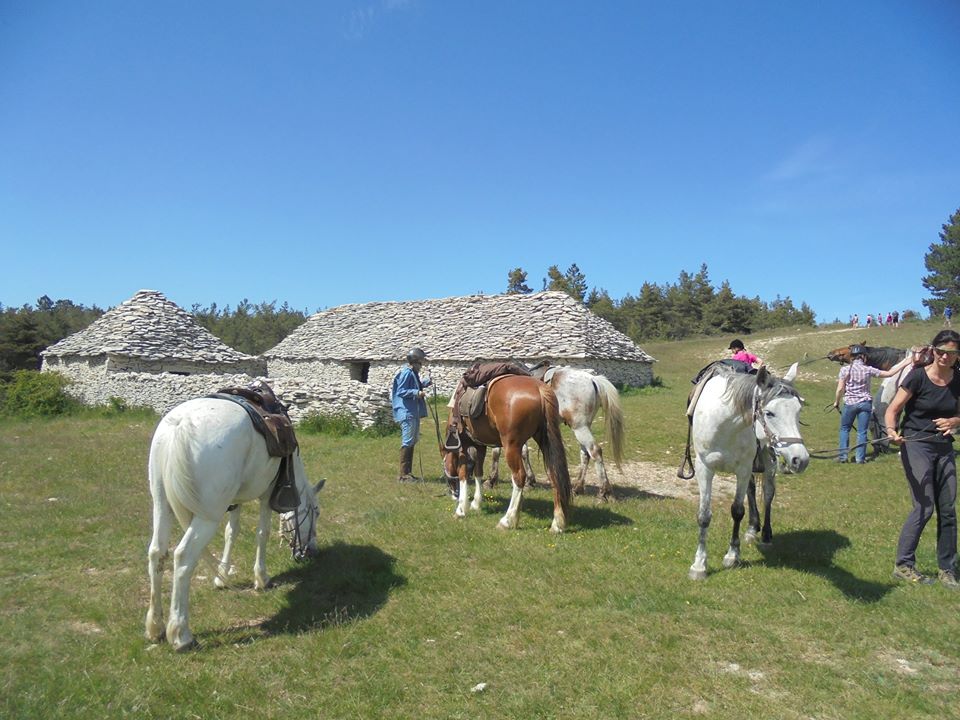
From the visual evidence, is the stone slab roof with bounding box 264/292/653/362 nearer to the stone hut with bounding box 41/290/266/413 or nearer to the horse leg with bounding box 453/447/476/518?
the stone hut with bounding box 41/290/266/413

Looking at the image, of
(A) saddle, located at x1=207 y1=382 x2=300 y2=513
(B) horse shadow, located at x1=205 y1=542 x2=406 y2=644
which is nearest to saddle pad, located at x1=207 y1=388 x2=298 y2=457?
(A) saddle, located at x1=207 y1=382 x2=300 y2=513

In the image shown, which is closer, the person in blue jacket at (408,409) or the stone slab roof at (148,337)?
the person in blue jacket at (408,409)

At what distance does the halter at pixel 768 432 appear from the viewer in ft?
15.1

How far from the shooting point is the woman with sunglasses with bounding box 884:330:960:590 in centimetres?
507

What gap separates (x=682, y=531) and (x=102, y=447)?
39.8ft

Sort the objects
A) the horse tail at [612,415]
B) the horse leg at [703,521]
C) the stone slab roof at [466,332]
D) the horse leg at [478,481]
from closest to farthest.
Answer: the horse leg at [703,521] → the horse leg at [478,481] → the horse tail at [612,415] → the stone slab roof at [466,332]

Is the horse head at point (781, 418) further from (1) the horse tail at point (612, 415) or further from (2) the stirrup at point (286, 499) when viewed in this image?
(2) the stirrup at point (286, 499)

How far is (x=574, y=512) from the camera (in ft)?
24.4

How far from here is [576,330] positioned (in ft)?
82.3

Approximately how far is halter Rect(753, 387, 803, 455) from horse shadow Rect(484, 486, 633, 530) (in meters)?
2.52

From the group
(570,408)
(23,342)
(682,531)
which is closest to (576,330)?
(570,408)

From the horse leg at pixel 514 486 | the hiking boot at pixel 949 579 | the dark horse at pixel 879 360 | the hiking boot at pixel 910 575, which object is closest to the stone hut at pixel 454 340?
the dark horse at pixel 879 360

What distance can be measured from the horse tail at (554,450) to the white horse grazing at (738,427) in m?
1.47

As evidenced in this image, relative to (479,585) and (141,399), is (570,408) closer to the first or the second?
(479,585)
